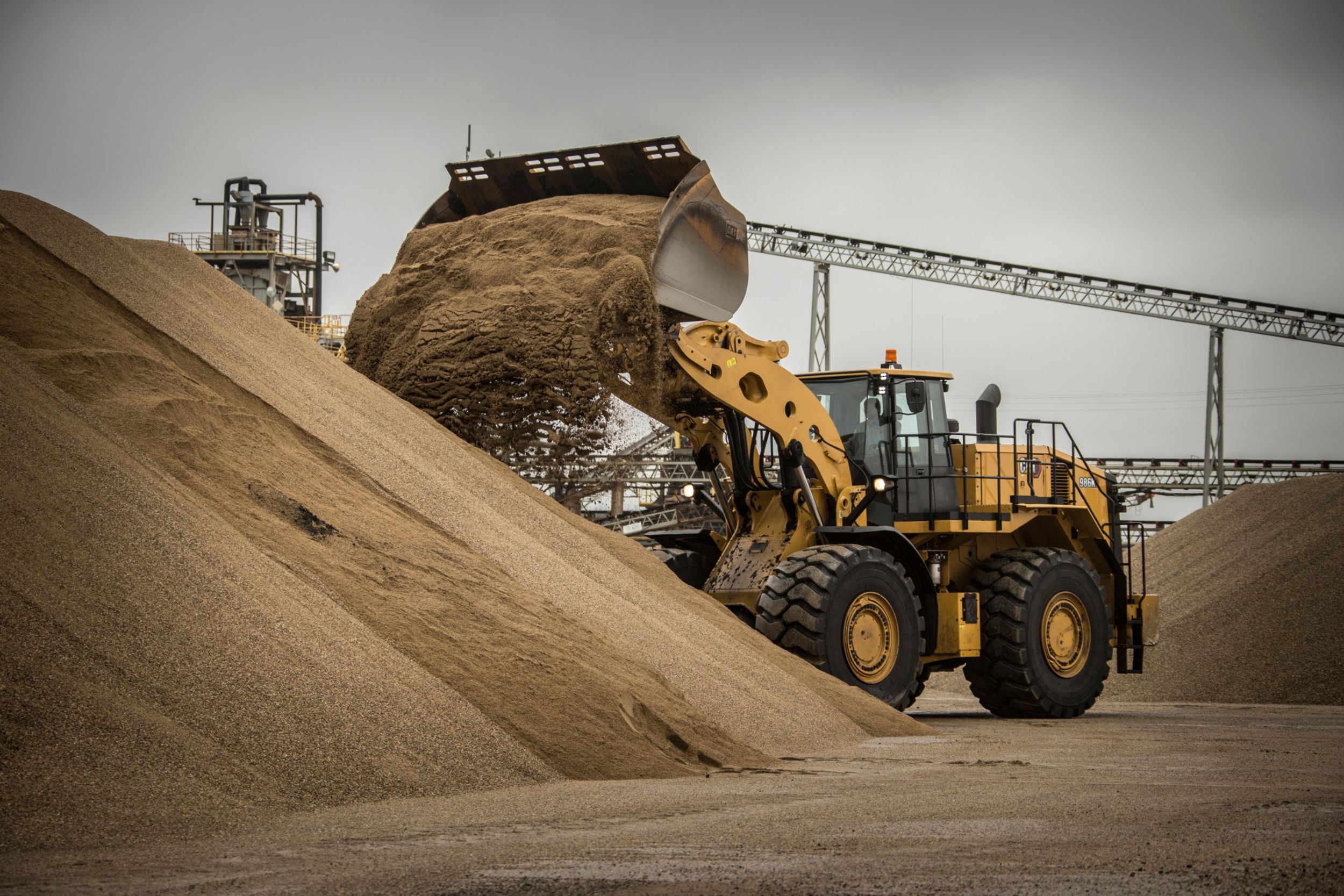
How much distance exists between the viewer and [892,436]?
470 inches

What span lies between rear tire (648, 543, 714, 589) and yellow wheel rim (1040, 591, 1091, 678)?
301cm

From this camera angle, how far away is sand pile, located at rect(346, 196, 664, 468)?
10.7 metres

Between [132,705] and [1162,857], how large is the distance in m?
3.81

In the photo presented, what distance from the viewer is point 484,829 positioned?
5.16 meters

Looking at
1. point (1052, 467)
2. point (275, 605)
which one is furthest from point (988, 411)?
point (275, 605)

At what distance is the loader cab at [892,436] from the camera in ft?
39.1

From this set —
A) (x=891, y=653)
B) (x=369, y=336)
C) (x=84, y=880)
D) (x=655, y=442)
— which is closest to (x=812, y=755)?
(x=891, y=653)

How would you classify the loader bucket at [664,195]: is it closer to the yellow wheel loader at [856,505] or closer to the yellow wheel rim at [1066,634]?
the yellow wheel loader at [856,505]

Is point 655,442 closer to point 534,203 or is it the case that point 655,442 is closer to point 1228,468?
point 534,203

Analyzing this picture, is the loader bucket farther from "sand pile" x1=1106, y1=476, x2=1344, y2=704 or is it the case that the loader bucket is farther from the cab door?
"sand pile" x1=1106, y1=476, x2=1344, y2=704

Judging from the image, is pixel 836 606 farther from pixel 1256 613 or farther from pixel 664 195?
pixel 1256 613

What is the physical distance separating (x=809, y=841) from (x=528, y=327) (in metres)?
6.50

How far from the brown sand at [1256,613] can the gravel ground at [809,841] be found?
8.76 meters

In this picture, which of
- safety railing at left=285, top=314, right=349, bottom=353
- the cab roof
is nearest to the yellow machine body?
the cab roof
